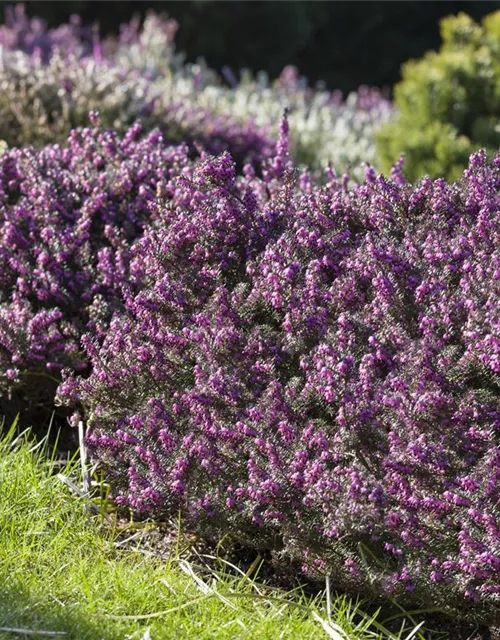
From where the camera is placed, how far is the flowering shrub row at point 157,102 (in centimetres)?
666

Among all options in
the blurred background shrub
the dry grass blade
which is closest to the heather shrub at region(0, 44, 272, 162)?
the dry grass blade

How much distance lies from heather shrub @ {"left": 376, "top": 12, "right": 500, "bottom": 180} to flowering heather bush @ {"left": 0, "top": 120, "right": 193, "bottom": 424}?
2.72 m

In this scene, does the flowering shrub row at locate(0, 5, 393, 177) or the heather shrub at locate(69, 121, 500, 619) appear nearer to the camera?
the heather shrub at locate(69, 121, 500, 619)

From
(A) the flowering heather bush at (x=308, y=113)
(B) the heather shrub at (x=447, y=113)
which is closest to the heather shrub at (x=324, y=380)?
(B) the heather shrub at (x=447, y=113)

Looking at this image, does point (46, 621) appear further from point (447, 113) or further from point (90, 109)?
point (447, 113)

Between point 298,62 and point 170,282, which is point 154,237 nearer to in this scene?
point 170,282

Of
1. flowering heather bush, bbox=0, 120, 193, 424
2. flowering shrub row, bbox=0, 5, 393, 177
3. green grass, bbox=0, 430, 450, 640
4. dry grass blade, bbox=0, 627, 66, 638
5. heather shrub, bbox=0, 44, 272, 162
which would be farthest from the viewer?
flowering shrub row, bbox=0, 5, 393, 177

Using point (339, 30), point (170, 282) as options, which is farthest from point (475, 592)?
point (339, 30)

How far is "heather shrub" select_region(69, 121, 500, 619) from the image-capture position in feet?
9.28

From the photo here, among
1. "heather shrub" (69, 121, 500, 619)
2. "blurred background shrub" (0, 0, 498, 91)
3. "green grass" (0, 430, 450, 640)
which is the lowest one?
"green grass" (0, 430, 450, 640)

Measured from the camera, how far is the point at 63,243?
3.95 m

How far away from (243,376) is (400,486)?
0.59 metres

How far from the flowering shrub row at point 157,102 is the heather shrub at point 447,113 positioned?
1.79ft

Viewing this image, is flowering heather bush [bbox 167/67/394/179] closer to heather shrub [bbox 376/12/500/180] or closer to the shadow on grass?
heather shrub [bbox 376/12/500/180]
